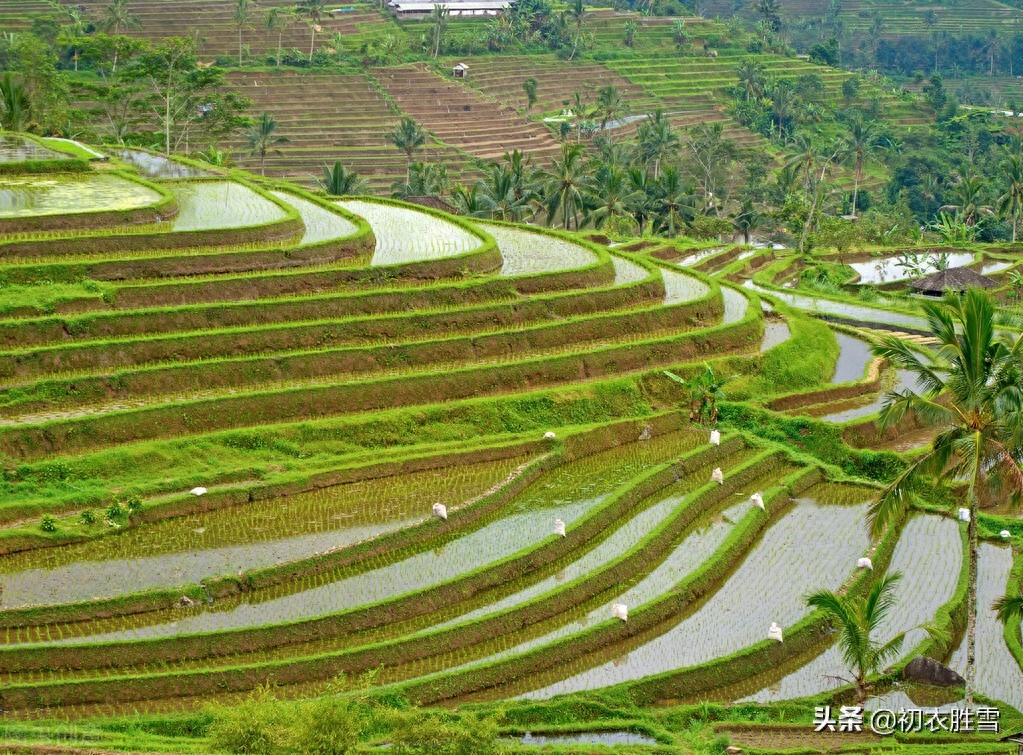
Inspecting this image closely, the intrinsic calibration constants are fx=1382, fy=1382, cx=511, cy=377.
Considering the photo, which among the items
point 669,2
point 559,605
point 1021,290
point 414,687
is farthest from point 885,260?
point 669,2

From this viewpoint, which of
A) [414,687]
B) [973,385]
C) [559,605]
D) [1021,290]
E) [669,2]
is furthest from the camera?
[669,2]

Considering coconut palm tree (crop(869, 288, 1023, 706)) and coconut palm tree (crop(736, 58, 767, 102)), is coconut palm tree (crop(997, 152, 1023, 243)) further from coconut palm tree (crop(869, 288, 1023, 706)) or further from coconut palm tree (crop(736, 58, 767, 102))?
coconut palm tree (crop(869, 288, 1023, 706))

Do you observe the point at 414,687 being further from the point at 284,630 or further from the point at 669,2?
the point at 669,2

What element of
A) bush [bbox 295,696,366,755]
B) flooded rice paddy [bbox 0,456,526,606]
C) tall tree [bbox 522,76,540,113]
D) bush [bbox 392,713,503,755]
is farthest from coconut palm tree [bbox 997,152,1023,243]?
bush [bbox 295,696,366,755]

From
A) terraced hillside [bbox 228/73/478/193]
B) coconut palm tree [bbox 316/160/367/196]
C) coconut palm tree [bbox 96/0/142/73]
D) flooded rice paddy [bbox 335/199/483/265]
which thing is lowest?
terraced hillside [bbox 228/73/478/193]

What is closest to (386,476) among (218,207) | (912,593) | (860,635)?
(912,593)

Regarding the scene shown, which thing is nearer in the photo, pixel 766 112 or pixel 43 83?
pixel 43 83
